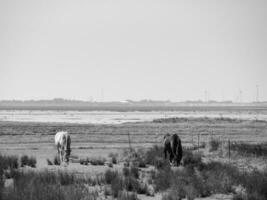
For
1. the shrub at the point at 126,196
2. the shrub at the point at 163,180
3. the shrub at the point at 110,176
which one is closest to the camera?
the shrub at the point at 126,196

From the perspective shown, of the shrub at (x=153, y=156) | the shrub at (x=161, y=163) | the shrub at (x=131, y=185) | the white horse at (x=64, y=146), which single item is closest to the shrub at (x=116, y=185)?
the shrub at (x=131, y=185)

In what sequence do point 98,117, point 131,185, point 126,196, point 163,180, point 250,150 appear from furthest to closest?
point 98,117 < point 250,150 < point 163,180 < point 131,185 < point 126,196

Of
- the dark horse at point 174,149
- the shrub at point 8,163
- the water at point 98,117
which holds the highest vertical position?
the dark horse at point 174,149

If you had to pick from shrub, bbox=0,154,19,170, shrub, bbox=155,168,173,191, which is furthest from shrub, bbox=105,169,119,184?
shrub, bbox=0,154,19,170

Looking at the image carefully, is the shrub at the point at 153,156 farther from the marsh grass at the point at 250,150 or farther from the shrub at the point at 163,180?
the shrub at the point at 163,180

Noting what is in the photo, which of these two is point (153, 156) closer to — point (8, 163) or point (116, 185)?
point (8, 163)

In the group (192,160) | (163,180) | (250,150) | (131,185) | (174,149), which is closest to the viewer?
(131,185)

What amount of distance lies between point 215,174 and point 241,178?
104 cm

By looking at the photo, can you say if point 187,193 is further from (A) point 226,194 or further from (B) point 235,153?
(B) point 235,153

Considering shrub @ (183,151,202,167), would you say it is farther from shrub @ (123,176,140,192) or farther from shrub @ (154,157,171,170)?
shrub @ (123,176,140,192)

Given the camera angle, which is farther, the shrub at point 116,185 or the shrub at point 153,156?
the shrub at point 153,156

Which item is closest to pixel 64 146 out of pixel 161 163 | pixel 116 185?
pixel 161 163

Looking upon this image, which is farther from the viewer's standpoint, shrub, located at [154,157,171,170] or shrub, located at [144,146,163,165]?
shrub, located at [144,146,163,165]

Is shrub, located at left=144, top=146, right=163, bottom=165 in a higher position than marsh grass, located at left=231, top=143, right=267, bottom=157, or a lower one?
lower
